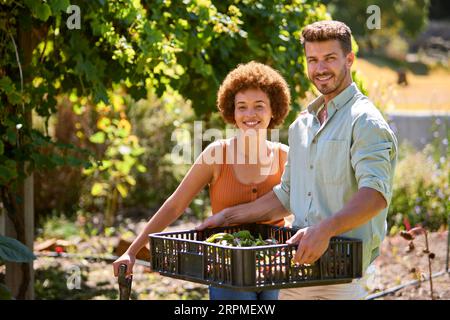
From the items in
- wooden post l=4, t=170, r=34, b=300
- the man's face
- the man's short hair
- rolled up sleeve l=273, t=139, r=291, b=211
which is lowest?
wooden post l=4, t=170, r=34, b=300

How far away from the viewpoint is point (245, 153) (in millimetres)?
3814

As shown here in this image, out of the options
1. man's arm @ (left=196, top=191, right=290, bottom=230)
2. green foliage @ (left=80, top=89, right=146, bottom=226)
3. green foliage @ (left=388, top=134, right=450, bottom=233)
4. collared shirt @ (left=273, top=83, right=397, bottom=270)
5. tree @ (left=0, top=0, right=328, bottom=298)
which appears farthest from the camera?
green foliage @ (left=80, top=89, right=146, bottom=226)

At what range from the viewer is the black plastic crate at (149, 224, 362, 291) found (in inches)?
112

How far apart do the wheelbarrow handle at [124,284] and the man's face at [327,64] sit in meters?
1.00

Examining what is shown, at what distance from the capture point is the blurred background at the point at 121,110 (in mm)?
5012

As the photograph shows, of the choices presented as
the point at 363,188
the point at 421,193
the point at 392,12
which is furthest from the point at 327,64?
the point at 392,12

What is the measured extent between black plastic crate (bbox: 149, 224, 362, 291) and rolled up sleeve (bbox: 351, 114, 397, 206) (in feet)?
0.74

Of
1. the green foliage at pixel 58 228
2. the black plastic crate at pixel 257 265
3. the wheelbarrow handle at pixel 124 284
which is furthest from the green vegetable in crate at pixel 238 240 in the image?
the green foliage at pixel 58 228

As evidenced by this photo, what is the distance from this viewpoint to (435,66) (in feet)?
112

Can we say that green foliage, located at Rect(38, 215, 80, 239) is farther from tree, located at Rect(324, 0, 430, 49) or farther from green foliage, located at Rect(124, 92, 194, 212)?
tree, located at Rect(324, 0, 430, 49)

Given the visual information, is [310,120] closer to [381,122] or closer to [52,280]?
[381,122]

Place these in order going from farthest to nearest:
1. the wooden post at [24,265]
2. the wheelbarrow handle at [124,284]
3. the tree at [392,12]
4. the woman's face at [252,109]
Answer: the tree at [392,12] < the wooden post at [24,265] < the woman's face at [252,109] < the wheelbarrow handle at [124,284]

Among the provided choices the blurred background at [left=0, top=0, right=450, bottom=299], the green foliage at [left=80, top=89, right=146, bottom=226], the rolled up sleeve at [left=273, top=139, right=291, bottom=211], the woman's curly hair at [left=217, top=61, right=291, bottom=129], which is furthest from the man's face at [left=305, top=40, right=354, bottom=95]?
the green foliage at [left=80, top=89, right=146, bottom=226]

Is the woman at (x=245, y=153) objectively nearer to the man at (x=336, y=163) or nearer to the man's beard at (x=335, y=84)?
the man at (x=336, y=163)
